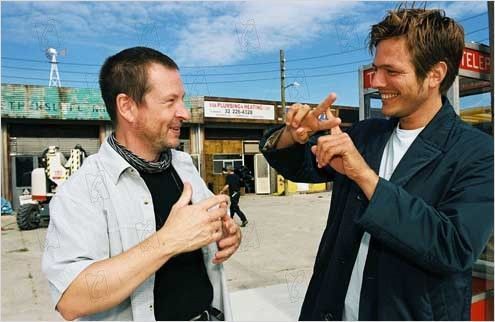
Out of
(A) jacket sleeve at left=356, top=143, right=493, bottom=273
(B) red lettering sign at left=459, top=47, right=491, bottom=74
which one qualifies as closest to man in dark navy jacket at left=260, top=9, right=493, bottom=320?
(A) jacket sleeve at left=356, top=143, right=493, bottom=273

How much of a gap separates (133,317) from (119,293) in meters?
0.21

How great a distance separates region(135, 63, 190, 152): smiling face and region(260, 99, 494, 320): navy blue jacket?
2.41 feet

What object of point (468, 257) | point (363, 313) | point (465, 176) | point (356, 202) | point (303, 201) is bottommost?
point (303, 201)

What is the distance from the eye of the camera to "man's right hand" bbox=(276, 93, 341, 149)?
1366mm

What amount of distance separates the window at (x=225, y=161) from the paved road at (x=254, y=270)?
605cm

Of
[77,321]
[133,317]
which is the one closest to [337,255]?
[133,317]

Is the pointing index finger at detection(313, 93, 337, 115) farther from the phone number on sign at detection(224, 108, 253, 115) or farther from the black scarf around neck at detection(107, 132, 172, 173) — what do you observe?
the phone number on sign at detection(224, 108, 253, 115)

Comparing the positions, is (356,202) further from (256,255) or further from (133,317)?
(256,255)

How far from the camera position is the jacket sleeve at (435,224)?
3.59 feet

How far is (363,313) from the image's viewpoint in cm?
130

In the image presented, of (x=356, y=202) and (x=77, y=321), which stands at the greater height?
(x=356, y=202)

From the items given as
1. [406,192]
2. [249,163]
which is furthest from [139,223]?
[249,163]

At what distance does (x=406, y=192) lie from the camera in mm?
1152

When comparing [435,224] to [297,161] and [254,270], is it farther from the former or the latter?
[254,270]
